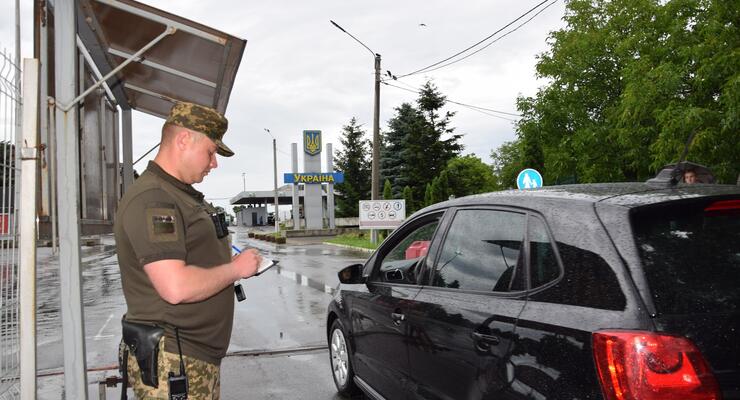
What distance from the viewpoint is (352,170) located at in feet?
229

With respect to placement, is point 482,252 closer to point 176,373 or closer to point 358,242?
point 176,373

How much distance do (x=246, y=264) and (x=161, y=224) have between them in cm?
37

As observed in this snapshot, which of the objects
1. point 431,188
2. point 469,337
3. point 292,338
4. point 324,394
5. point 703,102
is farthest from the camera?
point 431,188

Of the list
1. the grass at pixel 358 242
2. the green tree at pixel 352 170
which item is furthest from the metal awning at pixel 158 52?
the green tree at pixel 352 170

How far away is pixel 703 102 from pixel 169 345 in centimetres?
1704

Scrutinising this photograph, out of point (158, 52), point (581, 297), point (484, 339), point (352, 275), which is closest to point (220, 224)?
point (484, 339)

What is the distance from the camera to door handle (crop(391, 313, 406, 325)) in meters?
3.40

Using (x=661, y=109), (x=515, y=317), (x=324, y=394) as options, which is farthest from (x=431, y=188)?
(x=515, y=317)

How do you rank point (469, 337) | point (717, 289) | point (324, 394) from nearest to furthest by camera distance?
point (717, 289) < point (469, 337) < point (324, 394)

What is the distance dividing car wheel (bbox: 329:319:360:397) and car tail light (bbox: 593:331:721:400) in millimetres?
2799

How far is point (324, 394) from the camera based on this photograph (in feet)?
16.0

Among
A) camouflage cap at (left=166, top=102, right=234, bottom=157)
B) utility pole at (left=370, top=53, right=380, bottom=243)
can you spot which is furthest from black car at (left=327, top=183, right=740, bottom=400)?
utility pole at (left=370, top=53, right=380, bottom=243)

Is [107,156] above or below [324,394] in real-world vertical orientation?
above

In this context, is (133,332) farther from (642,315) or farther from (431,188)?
(431,188)
